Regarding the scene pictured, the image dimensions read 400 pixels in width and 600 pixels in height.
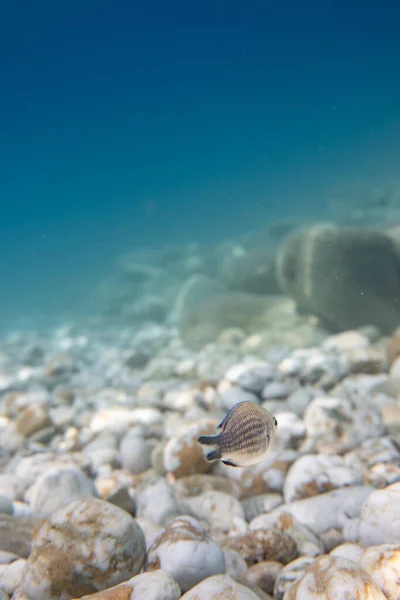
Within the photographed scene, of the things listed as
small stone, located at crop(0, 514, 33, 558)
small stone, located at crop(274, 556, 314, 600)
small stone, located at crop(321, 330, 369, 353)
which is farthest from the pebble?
small stone, located at crop(321, 330, 369, 353)

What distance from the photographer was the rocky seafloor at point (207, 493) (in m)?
1.73

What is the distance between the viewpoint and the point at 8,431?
4.35 m

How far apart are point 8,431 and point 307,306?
5707mm

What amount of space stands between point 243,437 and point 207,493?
1454 millimetres

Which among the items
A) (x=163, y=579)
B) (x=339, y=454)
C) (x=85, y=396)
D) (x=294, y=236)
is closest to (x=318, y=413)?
(x=339, y=454)

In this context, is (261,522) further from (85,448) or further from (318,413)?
(85,448)

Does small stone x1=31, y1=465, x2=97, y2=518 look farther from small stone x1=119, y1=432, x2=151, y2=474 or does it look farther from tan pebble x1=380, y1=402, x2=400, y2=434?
tan pebble x1=380, y1=402, x2=400, y2=434

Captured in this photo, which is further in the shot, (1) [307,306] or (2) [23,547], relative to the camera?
(1) [307,306]

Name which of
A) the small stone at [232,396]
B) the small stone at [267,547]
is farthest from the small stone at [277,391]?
the small stone at [267,547]

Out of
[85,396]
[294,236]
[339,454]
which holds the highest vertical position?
[294,236]

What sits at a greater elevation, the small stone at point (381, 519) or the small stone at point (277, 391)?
the small stone at point (277, 391)

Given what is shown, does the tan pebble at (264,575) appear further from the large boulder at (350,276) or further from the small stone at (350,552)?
the large boulder at (350,276)

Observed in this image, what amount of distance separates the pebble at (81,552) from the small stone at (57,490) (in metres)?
0.69

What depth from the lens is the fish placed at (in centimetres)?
159
